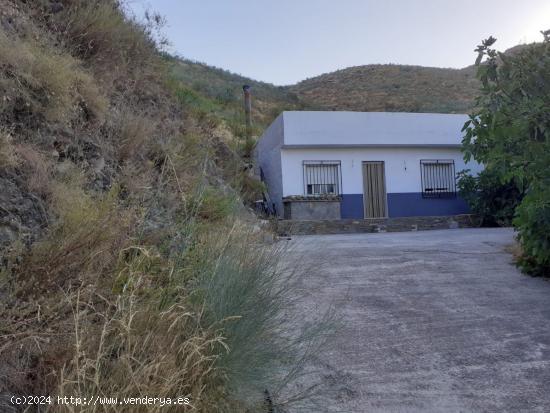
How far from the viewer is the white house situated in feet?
46.4

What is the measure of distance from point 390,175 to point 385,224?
8.30 ft

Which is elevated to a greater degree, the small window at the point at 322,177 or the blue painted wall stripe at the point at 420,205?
the small window at the point at 322,177

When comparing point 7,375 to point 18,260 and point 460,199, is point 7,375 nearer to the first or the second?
point 18,260

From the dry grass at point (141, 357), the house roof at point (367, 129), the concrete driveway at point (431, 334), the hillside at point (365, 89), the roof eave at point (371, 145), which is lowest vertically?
the concrete driveway at point (431, 334)

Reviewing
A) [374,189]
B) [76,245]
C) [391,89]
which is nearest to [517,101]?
[76,245]

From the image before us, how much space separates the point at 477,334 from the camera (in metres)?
4.26

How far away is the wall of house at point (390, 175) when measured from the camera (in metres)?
14.3

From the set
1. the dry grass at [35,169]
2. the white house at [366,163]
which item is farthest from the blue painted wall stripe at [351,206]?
the dry grass at [35,169]

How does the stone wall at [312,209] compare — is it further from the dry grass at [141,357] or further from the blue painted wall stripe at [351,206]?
the dry grass at [141,357]

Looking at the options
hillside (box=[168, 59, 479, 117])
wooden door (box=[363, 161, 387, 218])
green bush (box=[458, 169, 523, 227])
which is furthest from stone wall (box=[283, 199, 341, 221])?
hillside (box=[168, 59, 479, 117])

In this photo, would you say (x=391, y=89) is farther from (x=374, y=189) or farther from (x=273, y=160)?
(x=273, y=160)

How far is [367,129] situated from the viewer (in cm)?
1467

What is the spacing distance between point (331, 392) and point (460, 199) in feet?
44.2

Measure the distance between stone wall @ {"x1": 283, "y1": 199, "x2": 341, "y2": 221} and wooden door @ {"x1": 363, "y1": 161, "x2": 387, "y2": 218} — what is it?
1627 millimetres
